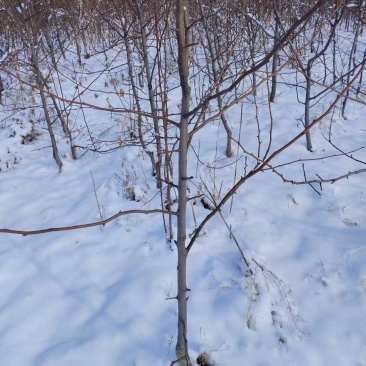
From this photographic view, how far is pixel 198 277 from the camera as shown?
2508mm

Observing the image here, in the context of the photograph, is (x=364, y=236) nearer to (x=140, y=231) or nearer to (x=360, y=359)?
(x=360, y=359)

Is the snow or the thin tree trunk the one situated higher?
the thin tree trunk

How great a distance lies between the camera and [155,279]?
249cm

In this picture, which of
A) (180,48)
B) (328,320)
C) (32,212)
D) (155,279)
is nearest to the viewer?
(180,48)

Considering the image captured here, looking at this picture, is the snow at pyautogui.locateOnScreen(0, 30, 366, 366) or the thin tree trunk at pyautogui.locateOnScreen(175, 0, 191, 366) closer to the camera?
A: the thin tree trunk at pyautogui.locateOnScreen(175, 0, 191, 366)

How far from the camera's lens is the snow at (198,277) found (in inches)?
80.2

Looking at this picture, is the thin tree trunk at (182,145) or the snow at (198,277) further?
the snow at (198,277)

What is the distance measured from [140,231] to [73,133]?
2742 millimetres

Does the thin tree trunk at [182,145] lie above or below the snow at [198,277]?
above

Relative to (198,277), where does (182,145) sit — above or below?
above

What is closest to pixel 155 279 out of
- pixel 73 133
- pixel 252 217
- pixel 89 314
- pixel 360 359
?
pixel 89 314

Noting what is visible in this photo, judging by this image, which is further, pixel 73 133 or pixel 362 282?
pixel 73 133

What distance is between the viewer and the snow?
2037 millimetres

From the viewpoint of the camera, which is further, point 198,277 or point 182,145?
point 198,277
